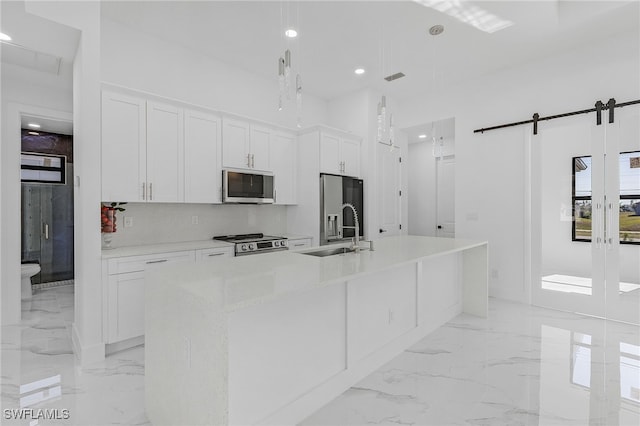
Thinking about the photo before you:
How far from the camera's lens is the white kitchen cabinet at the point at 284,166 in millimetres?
4391

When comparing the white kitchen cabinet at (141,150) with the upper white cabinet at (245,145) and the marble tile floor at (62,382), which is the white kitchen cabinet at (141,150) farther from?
the marble tile floor at (62,382)

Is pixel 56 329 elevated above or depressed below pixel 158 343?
below

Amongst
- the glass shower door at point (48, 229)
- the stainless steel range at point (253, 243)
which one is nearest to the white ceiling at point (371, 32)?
the stainless steel range at point (253, 243)

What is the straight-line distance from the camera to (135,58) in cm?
341

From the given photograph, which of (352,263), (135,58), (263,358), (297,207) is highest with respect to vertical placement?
(135,58)

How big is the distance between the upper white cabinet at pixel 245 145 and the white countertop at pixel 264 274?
1820 millimetres

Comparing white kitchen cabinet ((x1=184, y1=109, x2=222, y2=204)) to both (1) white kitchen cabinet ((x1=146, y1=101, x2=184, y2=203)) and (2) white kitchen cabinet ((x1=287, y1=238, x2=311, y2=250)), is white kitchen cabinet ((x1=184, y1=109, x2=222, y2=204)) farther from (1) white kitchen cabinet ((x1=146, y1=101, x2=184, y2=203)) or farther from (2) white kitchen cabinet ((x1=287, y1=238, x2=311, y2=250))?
(2) white kitchen cabinet ((x1=287, y1=238, x2=311, y2=250))

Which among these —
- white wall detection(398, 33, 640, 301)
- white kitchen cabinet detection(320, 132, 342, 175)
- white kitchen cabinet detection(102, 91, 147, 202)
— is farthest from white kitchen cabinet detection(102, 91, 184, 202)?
white wall detection(398, 33, 640, 301)

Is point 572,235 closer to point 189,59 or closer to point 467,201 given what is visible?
point 467,201

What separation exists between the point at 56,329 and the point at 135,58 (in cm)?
291

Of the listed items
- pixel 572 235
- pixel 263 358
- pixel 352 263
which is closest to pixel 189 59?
pixel 352 263

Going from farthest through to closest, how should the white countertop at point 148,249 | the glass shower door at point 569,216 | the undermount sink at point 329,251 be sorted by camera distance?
the glass shower door at point 569,216 → the white countertop at point 148,249 → the undermount sink at point 329,251

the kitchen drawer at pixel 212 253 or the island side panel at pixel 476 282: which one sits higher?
the kitchen drawer at pixel 212 253

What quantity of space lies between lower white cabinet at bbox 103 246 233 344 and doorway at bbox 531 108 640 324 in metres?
4.45
